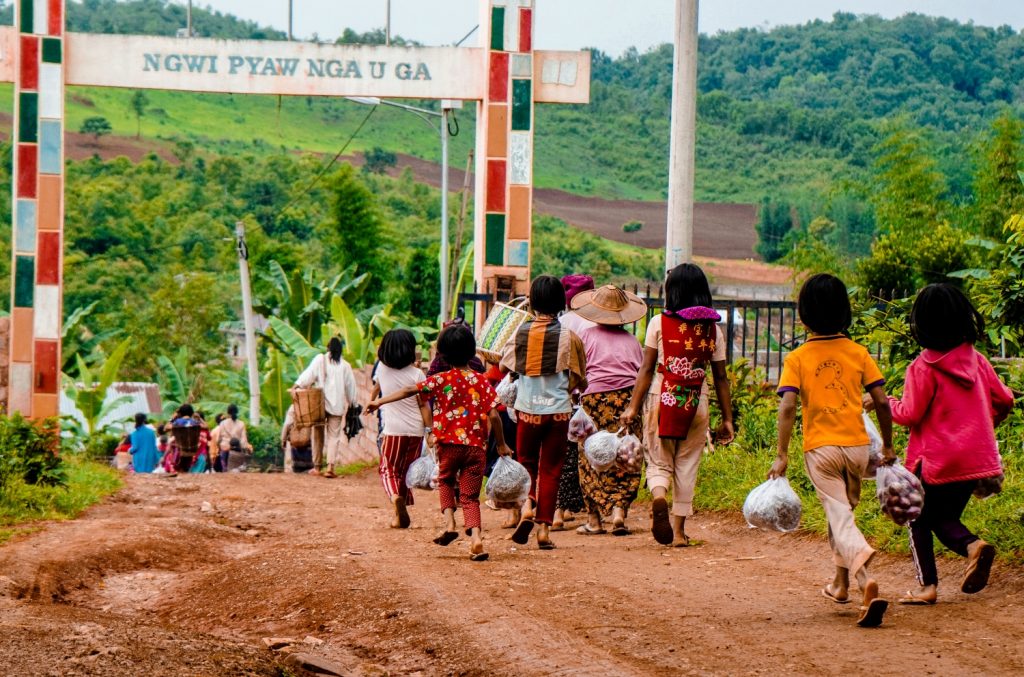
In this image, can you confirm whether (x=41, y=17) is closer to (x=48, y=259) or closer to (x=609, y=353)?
(x=48, y=259)

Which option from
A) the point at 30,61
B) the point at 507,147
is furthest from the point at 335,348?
the point at 30,61

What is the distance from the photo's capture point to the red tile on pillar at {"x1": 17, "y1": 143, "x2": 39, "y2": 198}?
18297mm

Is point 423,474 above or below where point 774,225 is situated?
below

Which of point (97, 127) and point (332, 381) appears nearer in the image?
point (332, 381)

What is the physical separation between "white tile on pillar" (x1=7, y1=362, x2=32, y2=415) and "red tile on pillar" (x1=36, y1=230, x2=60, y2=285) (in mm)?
1120

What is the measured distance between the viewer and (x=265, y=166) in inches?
2682

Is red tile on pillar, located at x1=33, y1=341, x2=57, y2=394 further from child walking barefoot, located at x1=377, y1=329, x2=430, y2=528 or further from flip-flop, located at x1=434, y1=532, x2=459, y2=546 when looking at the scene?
flip-flop, located at x1=434, y1=532, x2=459, y2=546

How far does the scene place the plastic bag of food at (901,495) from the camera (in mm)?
6566

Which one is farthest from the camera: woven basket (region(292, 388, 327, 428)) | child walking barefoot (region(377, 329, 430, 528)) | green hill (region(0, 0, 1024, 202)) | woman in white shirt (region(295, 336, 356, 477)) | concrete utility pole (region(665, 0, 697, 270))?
green hill (region(0, 0, 1024, 202))

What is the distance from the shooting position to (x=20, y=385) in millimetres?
18547

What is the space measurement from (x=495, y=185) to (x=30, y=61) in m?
A: 6.01

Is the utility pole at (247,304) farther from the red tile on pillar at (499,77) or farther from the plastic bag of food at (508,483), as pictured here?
the plastic bag of food at (508,483)

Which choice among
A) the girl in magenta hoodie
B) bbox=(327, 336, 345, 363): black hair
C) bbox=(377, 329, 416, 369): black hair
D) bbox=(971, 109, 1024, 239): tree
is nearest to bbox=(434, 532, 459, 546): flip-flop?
bbox=(377, 329, 416, 369): black hair

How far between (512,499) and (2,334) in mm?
12629
